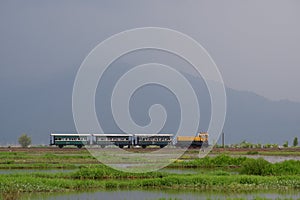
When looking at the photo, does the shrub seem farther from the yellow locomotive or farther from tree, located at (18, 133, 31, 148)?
tree, located at (18, 133, 31, 148)

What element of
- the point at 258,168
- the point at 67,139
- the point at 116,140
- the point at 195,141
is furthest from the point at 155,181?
the point at 195,141

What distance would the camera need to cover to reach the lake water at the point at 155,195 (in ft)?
52.5

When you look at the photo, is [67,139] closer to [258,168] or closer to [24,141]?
[24,141]

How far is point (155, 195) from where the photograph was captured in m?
16.5

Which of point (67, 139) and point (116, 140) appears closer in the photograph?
point (67, 139)

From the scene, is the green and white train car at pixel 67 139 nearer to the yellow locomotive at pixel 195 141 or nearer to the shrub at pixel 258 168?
the yellow locomotive at pixel 195 141

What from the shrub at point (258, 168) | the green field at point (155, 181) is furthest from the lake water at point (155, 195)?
the shrub at point (258, 168)

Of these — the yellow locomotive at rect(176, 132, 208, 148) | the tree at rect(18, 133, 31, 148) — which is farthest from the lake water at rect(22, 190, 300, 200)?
the tree at rect(18, 133, 31, 148)

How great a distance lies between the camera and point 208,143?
183ft

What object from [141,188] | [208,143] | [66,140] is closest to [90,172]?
[141,188]

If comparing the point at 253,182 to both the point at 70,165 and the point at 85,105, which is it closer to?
the point at 85,105

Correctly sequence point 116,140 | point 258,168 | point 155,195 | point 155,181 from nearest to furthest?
point 155,195, point 155,181, point 258,168, point 116,140

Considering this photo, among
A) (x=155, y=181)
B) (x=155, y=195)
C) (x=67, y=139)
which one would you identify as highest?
(x=67, y=139)

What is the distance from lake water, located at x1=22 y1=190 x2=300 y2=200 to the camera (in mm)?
16016
